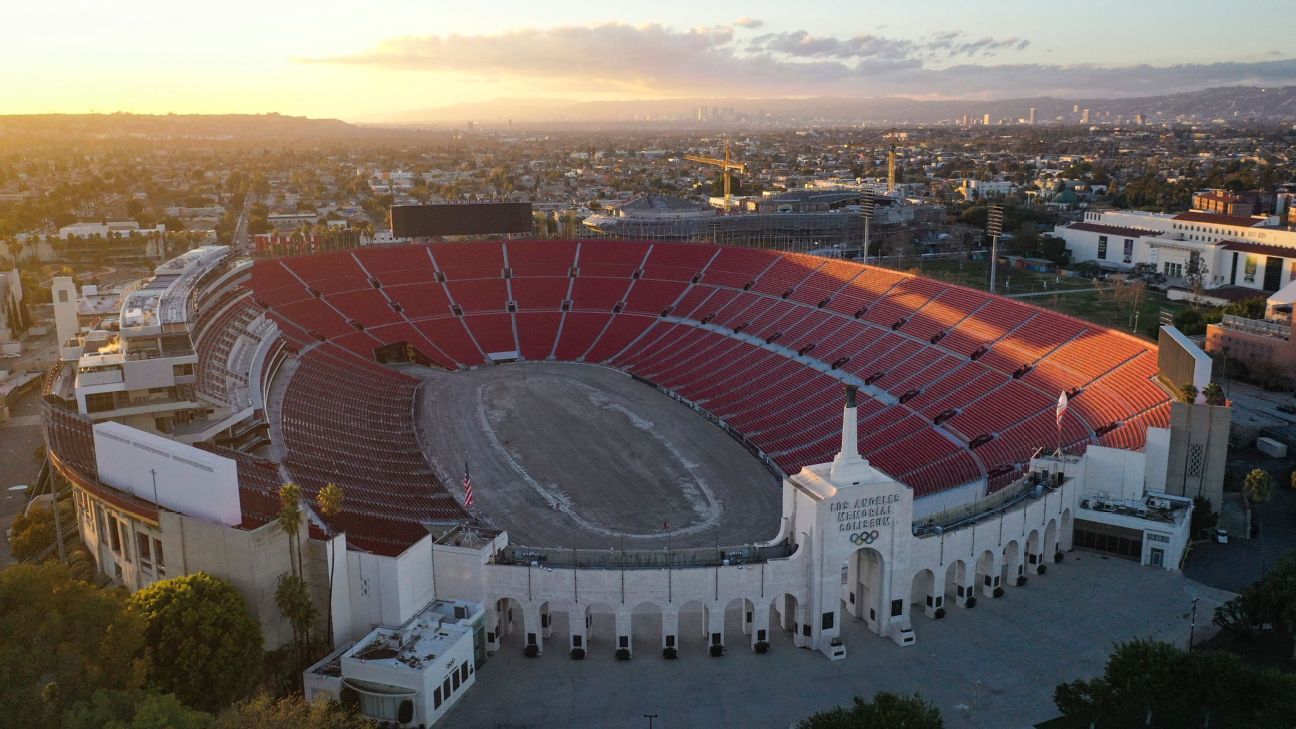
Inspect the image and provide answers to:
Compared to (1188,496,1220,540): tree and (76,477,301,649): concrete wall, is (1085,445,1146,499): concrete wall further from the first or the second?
(76,477,301,649): concrete wall

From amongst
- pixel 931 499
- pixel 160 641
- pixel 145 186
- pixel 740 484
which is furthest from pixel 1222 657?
pixel 145 186

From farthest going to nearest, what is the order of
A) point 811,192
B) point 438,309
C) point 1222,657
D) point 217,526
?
point 811,192, point 438,309, point 217,526, point 1222,657

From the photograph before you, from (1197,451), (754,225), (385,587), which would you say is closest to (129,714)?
(385,587)

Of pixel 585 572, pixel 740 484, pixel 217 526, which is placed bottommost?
pixel 740 484

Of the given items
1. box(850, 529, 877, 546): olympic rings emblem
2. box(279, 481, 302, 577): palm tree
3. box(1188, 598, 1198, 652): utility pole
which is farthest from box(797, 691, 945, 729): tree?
box(279, 481, 302, 577): palm tree

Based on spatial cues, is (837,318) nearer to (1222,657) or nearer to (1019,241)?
(1222,657)

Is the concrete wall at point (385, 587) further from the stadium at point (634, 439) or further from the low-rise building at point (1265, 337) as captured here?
the low-rise building at point (1265, 337)

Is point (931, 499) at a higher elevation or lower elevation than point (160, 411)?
lower
